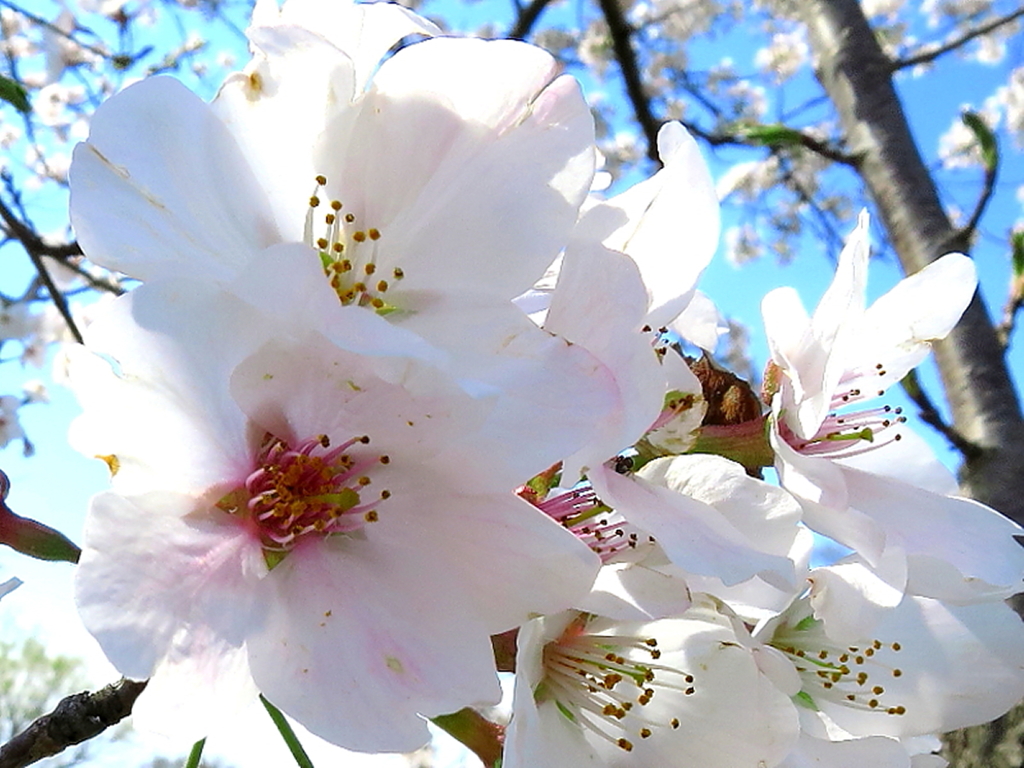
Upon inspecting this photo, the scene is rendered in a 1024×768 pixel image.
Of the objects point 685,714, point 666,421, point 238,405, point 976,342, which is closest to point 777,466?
point 666,421

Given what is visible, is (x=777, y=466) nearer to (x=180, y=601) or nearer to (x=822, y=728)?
(x=822, y=728)

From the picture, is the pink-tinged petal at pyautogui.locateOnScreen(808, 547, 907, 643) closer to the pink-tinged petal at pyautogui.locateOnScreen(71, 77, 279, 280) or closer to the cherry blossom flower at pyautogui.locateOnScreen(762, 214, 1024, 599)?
the cherry blossom flower at pyautogui.locateOnScreen(762, 214, 1024, 599)

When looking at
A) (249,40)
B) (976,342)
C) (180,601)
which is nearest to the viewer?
(180,601)

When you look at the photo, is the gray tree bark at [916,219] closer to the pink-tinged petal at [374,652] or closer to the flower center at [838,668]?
the flower center at [838,668]

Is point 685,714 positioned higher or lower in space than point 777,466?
lower

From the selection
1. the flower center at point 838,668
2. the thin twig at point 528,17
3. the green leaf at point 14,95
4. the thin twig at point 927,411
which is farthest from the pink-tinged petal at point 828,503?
the thin twig at point 528,17

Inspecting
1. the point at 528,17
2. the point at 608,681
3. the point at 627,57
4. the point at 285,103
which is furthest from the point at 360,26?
the point at 528,17

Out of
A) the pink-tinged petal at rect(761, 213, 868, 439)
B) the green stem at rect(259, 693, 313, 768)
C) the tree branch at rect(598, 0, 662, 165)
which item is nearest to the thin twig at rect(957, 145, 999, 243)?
the tree branch at rect(598, 0, 662, 165)
